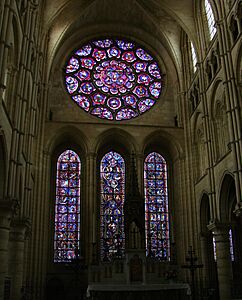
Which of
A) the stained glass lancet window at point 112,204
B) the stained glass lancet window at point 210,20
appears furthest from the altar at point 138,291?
the stained glass lancet window at point 210,20

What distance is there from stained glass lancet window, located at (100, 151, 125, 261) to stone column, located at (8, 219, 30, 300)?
268 inches

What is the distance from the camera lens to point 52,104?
984 inches

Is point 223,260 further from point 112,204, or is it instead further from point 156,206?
point 112,204

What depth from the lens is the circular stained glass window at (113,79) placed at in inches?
1017

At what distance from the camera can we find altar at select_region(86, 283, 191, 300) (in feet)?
A: 52.1

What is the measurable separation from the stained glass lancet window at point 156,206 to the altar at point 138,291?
5.10 meters

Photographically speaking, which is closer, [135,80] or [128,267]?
[128,267]

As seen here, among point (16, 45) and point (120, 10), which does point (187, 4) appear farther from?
point (16, 45)

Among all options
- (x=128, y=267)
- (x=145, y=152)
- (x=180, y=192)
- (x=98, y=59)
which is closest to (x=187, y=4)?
(x=98, y=59)

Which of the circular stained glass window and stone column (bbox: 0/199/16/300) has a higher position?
the circular stained glass window

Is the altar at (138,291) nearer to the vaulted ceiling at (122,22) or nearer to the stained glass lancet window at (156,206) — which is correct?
the stained glass lancet window at (156,206)

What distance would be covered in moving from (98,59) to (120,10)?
340 cm

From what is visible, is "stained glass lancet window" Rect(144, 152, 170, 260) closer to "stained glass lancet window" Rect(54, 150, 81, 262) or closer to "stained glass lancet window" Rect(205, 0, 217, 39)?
"stained glass lancet window" Rect(54, 150, 81, 262)

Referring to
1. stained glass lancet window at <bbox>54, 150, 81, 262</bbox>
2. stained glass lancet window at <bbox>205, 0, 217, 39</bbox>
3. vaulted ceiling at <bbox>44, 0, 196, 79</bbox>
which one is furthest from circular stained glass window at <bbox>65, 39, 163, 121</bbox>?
stained glass lancet window at <bbox>205, 0, 217, 39</bbox>
